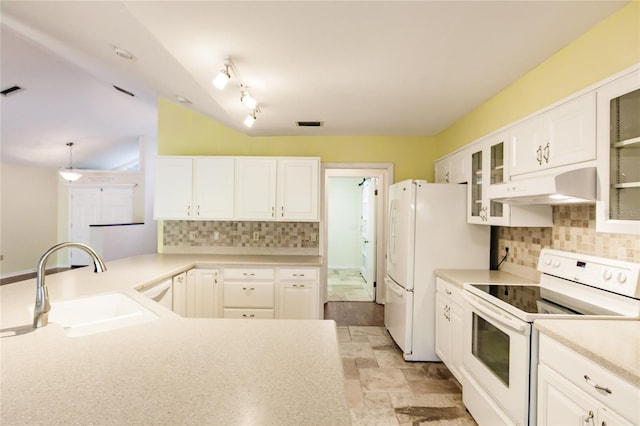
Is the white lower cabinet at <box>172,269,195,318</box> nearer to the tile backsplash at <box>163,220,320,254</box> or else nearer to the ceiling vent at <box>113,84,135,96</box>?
the tile backsplash at <box>163,220,320,254</box>

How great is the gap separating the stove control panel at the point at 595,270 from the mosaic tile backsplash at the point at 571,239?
14 cm

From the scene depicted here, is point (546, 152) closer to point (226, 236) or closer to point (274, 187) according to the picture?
point (274, 187)

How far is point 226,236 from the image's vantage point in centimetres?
373

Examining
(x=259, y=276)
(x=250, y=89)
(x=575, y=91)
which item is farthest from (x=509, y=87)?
(x=259, y=276)

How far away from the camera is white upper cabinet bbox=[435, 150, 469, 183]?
2839mm

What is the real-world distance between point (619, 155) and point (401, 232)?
172cm

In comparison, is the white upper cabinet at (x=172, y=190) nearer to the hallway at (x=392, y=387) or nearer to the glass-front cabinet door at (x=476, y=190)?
the hallway at (x=392, y=387)

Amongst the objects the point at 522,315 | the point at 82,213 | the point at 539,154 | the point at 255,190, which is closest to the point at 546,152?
the point at 539,154

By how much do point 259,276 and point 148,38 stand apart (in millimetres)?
2254

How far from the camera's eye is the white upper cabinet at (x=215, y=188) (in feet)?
11.2

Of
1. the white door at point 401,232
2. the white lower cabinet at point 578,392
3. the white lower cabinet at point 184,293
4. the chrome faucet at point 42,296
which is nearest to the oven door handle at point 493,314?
the white lower cabinet at point 578,392

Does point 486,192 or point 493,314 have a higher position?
point 486,192

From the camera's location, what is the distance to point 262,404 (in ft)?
2.53

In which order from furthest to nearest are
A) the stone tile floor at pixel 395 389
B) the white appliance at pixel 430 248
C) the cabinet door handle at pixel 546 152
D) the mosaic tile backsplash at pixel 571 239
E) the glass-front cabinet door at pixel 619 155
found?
the white appliance at pixel 430 248
the stone tile floor at pixel 395 389
the cabinet door handle at pixel 546 152
the mosaic tile backsplash at pixel 571 239
the glass-front cabinet door at pixel 619 155
